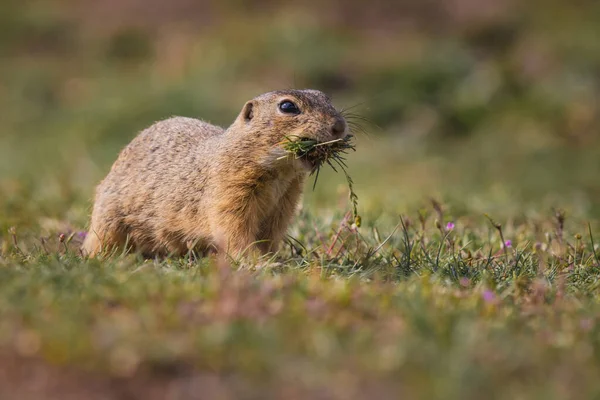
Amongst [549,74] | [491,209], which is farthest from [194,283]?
[549,74]


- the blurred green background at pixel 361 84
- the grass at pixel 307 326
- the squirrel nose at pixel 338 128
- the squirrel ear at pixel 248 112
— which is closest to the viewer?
the grass at pixel 307 326

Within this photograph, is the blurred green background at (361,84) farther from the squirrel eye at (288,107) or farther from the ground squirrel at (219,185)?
the squirrel eye at (288,107)

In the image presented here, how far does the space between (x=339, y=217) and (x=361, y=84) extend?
5707mm

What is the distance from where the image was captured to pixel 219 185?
492 cm

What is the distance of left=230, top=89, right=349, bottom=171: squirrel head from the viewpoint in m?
4.62

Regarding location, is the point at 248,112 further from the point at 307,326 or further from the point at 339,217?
the point at 307,326

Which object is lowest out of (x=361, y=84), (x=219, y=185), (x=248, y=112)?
(x=361, y=84)

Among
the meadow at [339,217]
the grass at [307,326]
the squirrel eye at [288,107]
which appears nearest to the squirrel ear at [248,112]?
the squirrel eye at [288,107]

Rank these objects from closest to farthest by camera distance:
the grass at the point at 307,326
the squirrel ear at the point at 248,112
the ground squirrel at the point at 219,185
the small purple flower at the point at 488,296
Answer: the grass at the point at 307,326 → the small purple flower at the point at 488,296 → the ground squirrel at the point at 219,185 → the squirrel ear at the point at 248,112

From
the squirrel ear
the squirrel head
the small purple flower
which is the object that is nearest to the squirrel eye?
the squirrel head

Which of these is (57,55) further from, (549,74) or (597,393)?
(597,393)

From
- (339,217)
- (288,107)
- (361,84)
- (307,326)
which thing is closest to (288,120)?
(288,107)

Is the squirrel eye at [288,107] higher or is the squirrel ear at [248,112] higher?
the squirrel eye at [288,107]

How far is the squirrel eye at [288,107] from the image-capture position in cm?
479
